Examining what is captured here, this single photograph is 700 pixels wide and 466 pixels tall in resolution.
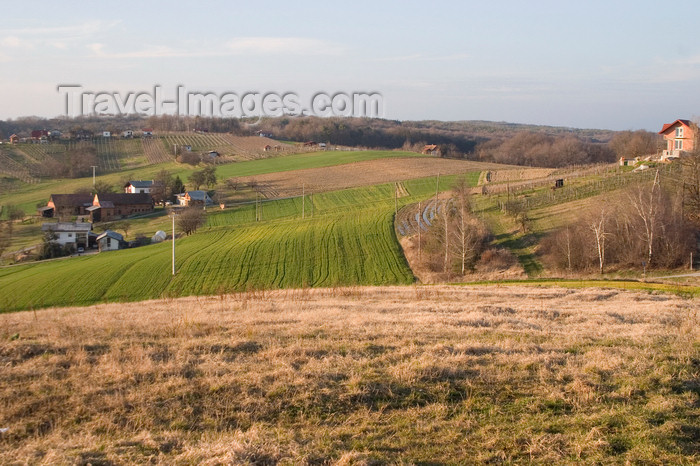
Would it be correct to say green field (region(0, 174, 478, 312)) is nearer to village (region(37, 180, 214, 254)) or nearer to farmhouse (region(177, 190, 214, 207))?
farmhouse (region(177, 190, 214, 207))

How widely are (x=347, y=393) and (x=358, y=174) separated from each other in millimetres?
86649

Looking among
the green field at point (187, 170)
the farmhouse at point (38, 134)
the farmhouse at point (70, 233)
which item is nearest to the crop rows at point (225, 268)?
the farmhouse at point (70, 233)

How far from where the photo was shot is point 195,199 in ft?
265

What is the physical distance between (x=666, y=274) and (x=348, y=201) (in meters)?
43.6

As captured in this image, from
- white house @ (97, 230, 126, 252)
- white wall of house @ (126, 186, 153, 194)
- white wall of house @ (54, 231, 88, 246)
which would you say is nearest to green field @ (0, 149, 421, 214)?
white wall of house @ (126, 186, 153, 194)

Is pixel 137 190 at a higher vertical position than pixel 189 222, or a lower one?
higher

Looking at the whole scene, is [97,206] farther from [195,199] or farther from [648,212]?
[648,212]

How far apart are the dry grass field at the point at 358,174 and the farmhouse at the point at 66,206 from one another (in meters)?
23.7

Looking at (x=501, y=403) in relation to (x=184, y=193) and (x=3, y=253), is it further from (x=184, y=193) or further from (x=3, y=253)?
(x=184, y=193)

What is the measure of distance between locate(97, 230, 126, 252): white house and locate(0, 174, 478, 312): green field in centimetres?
649

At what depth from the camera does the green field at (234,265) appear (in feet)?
130

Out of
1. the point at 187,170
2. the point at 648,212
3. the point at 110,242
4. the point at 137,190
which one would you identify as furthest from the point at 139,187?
the point at 648,212

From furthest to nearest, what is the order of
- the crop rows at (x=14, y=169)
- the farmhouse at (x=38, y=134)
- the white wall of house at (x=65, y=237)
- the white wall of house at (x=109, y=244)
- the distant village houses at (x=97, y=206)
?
the farmhouse at (x=38, y=134) < the crop rows at (x=14, y=169) < the distant village houses at (x=97, y=206) < the white wall of house at (x=65, y=237) < the white wall of house at (x=109, y=244)

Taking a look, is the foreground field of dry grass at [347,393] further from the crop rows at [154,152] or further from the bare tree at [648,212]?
the crop rows at [154,152]
